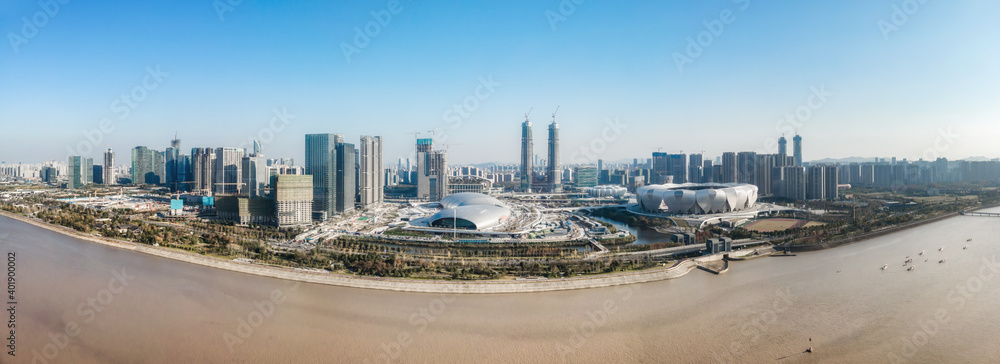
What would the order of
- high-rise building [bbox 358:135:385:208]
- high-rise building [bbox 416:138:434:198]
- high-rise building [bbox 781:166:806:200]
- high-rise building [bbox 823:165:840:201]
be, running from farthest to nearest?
high-rise building [bbox 416:138:434:198] < high-rise building [bbox 781:166:806:200] < high-rise building [bbox 823:165:840:201] < high-rise building [bbox 358:135:385:208]

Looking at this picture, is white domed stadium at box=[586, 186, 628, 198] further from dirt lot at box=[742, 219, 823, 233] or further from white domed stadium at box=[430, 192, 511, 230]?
white domed stadium at box=[430, 192, 511, 230]

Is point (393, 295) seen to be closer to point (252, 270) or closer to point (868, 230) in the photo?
point (252, 270)

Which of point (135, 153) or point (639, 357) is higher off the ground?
point (135, 153)

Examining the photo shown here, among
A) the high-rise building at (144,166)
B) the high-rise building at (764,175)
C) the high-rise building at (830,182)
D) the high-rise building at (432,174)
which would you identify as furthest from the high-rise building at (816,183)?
the high-rise building at (144,166)

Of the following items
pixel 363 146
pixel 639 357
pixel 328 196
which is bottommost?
pixel 639 357

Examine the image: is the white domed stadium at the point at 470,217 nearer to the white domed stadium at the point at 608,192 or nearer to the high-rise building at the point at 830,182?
the white domed stadium at the point at 608,192

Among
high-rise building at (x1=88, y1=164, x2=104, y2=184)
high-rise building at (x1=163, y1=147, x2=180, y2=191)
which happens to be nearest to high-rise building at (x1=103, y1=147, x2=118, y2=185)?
high-rise building at (x1=88, y1=164, x2=104, y2=184)

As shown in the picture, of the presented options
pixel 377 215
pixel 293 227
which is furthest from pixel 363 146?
pixel 293 227

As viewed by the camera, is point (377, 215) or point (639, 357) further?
point (377, 215)
